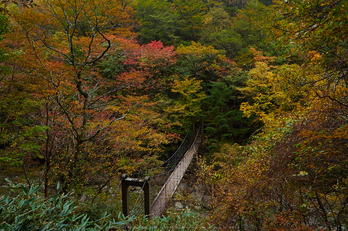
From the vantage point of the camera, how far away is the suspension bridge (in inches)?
113

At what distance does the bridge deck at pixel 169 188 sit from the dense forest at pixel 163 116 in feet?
2.31

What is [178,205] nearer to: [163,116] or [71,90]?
[163,116]

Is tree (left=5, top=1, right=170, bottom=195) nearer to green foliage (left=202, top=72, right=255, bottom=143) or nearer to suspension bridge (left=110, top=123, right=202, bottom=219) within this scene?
suspension bridge (left=110, top=123, right=202, bottom=219)

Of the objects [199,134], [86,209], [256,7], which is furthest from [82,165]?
[256,7]

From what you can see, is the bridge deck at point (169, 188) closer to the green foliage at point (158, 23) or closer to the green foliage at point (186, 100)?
the green foliage at point (186, 100)

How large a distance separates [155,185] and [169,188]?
1.55ft

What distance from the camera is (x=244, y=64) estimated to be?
28.0 ft

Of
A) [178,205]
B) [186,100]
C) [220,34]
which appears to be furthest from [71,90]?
[220,34]

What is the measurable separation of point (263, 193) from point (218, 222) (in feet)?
2.58

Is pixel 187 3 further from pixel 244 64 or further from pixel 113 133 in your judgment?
pixel 113 133

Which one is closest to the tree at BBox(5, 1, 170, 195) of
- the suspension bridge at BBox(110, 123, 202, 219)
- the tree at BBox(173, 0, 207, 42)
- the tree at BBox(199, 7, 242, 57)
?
the suspension bridge at BBox(110, 123, 202, 219)

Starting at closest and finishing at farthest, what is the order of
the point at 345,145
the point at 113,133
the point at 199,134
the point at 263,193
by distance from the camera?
the point at 345,145 < the point at 263,193 < the point at 113,133 < the point at 199,134

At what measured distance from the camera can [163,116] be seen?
700 centimetres

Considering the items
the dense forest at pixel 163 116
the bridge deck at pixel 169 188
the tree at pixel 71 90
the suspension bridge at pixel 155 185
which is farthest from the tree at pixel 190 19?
the bridge deck at pixel 169 188
